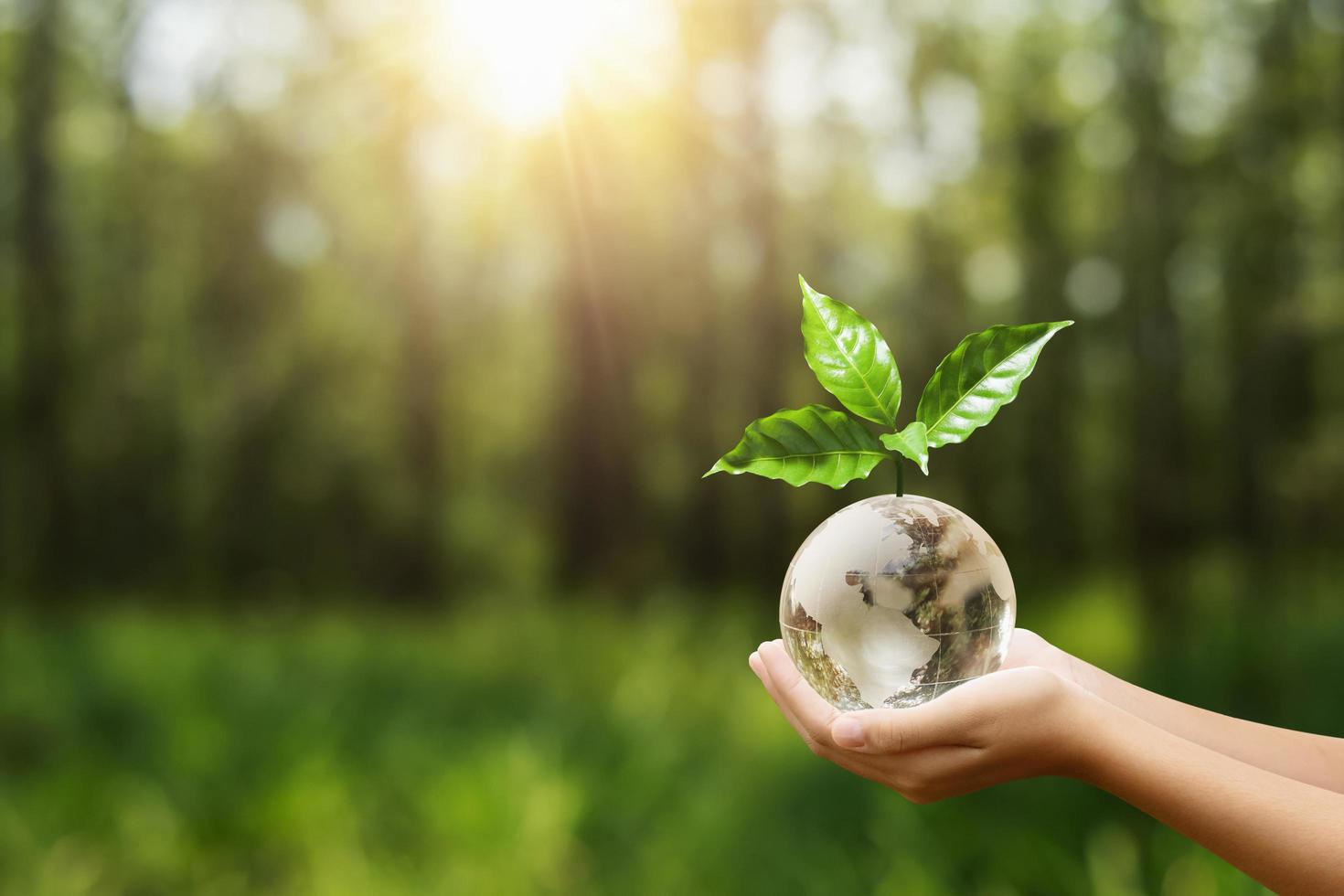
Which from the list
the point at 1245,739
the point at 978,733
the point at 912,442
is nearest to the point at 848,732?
the point at 978,733

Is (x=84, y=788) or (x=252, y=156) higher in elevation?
(x=252, y=156)

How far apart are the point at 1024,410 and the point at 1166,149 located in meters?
6.19

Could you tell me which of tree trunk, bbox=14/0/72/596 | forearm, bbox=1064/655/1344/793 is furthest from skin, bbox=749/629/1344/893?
tree trunk, bbox=14/0/72/596

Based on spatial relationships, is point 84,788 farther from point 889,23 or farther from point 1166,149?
point 889,23

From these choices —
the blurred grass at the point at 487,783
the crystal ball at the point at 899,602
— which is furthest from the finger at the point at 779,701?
the blurred grass at the point at 487,783

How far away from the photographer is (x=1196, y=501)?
45.6ft

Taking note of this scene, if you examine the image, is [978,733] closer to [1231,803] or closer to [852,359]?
[1231,803]

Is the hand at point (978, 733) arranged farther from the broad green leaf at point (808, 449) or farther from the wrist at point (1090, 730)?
the broad green leaf at point (808, 449)

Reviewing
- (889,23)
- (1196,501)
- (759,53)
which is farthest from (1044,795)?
(1196,501)

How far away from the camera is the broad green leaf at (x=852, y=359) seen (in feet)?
5.51

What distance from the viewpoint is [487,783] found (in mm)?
5777

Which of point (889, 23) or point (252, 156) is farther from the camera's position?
point (252, 156)

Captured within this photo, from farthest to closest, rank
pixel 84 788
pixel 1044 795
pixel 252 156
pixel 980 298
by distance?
1. pixel 980 298
2. pixel 252 156
3. pixel 84 788
4. pixel 1044 795

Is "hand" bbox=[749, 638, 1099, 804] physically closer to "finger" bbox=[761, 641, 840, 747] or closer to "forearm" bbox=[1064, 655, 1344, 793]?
"finger" bbox=[761, 641, 840, 747]
